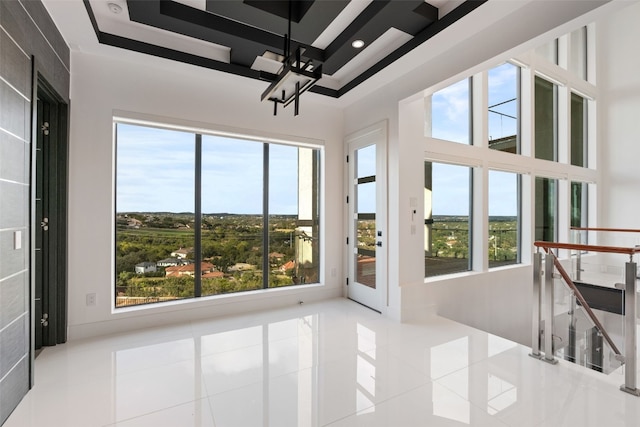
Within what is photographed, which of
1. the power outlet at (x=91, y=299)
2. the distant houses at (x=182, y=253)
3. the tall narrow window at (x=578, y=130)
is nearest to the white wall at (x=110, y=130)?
the power outlet at (x=91, y=299)

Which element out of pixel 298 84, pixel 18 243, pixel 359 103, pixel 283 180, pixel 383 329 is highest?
pixel 359 103

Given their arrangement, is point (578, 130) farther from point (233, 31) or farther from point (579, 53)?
point (233, 31)

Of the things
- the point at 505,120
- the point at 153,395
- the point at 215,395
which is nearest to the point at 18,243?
the point at 153,395

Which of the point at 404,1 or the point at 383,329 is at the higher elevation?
the point at 404,1

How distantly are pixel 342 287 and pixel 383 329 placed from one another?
1409mm

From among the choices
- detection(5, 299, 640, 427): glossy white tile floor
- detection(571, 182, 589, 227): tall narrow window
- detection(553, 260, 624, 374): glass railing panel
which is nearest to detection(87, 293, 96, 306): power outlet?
detection(5, 299, 640, 427): glossy white tile floor

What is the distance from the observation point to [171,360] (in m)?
2.74

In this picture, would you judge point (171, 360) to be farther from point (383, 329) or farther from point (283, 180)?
point (283, 180)

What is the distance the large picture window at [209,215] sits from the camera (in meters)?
3.63

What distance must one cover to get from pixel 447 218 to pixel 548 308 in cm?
201

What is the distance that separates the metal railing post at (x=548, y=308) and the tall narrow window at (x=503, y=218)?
79.4 inches

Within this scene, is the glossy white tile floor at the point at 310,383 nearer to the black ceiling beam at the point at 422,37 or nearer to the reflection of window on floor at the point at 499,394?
the reflection of window on floor at the point at 499,394

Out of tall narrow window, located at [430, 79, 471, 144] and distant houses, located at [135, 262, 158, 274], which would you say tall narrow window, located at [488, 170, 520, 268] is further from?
distant houses, located at [135, 262, 158, 274]

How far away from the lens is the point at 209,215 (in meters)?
4.09
